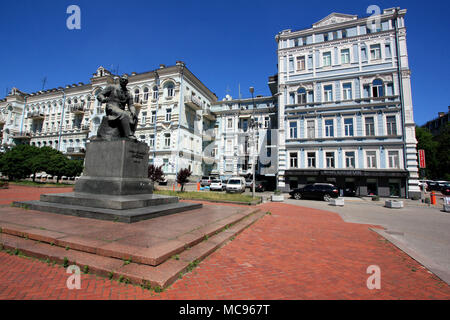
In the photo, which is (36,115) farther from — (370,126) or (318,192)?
(370,126)

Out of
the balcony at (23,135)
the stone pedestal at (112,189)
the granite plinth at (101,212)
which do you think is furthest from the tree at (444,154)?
the balcony at (23,135)

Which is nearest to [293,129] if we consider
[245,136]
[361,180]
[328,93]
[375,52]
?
[328,93]

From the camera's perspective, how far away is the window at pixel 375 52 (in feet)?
82.4

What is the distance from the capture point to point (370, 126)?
80.9 ft

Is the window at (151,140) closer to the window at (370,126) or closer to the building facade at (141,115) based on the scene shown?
the building facade at (141,115)

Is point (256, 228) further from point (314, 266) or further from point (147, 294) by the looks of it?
point (147, 294)

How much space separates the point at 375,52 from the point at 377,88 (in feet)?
14.7

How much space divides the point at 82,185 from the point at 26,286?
571 cm

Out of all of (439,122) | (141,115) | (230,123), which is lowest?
(230,123)

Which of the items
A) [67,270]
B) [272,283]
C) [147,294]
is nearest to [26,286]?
[67,270]

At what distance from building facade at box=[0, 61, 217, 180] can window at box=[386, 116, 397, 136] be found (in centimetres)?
2786

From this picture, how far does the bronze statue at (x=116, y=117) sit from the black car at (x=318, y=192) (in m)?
17.2

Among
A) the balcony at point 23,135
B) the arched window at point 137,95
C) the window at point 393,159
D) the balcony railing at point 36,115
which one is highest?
the arched window at point 137,95

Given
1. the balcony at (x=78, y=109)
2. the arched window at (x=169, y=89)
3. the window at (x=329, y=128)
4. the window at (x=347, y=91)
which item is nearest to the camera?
the window at (x=347, y=91)
